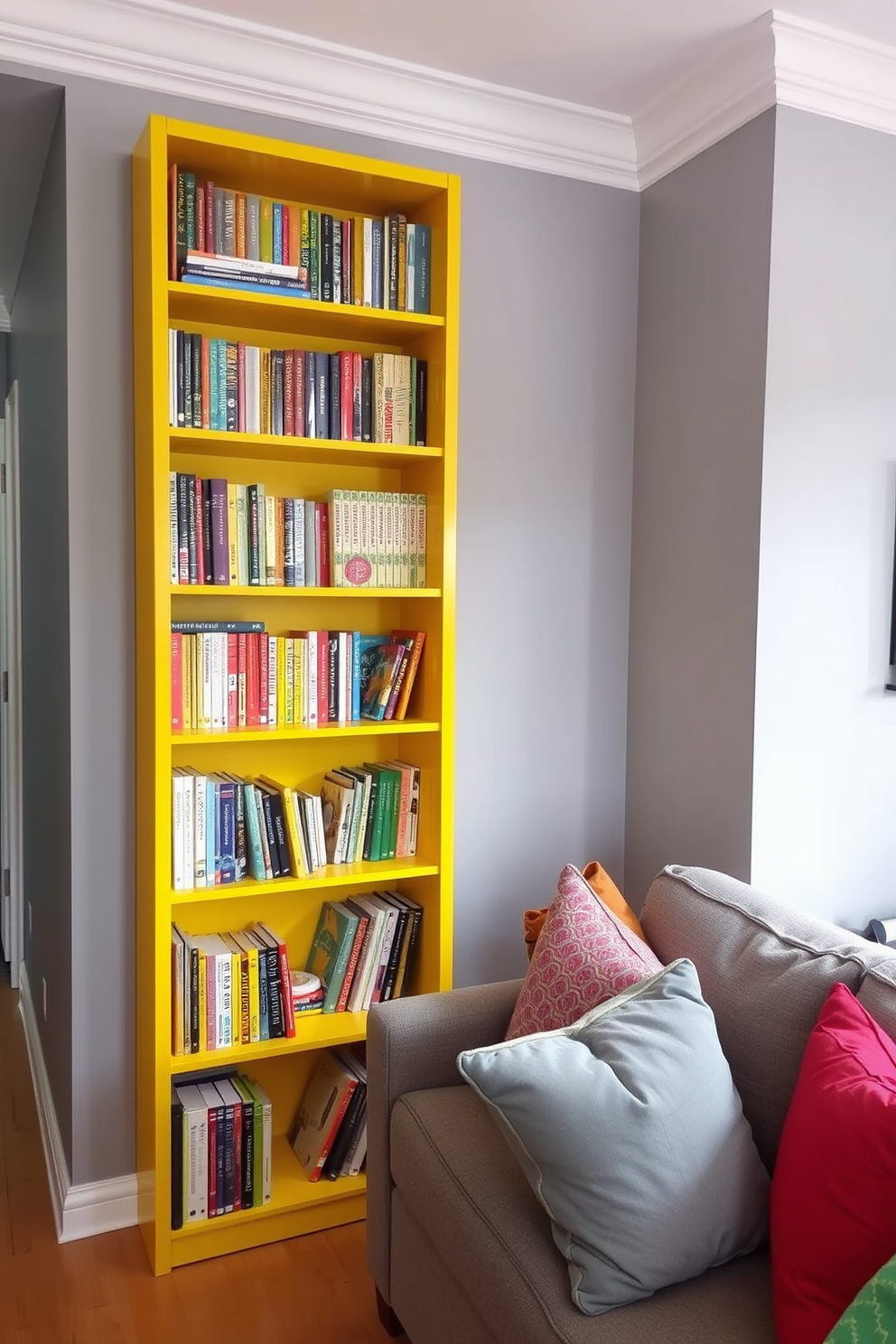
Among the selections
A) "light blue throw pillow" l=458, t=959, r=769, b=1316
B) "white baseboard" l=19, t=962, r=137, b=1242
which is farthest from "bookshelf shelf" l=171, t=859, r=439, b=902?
"light blue throw pillow" l=458, t=959, r=769, b=1316

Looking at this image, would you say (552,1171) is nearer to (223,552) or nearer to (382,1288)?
(382,1288)

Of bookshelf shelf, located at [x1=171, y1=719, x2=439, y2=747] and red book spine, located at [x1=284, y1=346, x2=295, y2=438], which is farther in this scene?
red book spine, located at [x1=284, y1=346, x2=295, y2=438]

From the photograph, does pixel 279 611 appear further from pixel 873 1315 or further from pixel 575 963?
pixel 873 1315

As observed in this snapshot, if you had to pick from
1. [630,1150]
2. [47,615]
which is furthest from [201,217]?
[630,1150]

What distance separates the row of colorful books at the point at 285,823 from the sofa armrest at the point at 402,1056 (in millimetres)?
494

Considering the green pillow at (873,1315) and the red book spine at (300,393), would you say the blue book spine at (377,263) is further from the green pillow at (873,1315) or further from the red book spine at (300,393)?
the green pillow at (873,1315)

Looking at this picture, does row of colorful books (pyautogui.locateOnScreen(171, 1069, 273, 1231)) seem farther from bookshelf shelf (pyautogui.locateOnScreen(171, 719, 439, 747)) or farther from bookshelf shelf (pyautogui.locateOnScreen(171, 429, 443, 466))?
bookshelf shelf (pyautogui.locateOnScreen(171, 429, 443, 466))

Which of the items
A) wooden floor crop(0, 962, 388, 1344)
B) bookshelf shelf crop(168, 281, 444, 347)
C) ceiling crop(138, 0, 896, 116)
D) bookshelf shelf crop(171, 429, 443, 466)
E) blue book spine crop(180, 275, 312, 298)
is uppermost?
ceiling crop(138, 0, 896, 116)

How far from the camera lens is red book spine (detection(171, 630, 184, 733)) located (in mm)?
2289

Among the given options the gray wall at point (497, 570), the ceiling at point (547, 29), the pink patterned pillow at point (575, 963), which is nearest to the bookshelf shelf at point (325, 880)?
the gray wall at point (497, 570)

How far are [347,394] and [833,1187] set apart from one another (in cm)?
183

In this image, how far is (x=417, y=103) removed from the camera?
2.55 m

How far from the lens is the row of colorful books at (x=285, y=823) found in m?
2.30

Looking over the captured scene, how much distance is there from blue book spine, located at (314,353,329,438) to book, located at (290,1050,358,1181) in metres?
1.49
